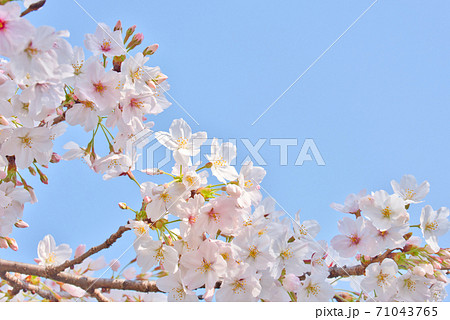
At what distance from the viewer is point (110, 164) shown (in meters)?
2.89

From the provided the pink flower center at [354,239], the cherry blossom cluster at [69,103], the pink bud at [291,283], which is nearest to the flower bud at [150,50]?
the cherry blossom cluster at [69,103]

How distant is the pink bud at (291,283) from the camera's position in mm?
2691

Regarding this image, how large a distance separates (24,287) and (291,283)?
1.72 m

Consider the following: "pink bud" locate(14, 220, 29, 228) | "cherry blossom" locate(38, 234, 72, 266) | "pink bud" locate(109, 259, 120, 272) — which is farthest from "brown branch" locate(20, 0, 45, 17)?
"pink bud" locate(109, 259, 120, 272)

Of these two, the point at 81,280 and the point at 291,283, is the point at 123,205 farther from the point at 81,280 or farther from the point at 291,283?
the point at 291,283

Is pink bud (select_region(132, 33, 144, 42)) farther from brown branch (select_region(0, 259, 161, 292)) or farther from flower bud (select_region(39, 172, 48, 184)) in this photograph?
brown branch (select_region(0, 259, 161, 292))

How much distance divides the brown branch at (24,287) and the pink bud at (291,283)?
148 cm

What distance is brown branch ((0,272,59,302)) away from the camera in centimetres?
290

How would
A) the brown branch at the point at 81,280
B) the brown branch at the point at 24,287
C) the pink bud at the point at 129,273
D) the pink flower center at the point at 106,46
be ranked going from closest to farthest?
1. the pink flower center at the point at 106,46
2. the brown branch at the point at 81,280
3. the brown branch at the point at 24,287
4. the pink bud at the point at 129,273

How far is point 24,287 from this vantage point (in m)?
2.95

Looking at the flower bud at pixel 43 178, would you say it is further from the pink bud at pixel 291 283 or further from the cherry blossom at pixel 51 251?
the pink bud at pixel 291 283

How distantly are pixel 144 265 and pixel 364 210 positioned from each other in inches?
56.1

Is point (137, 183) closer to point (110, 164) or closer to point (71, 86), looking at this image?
point (110, 164)

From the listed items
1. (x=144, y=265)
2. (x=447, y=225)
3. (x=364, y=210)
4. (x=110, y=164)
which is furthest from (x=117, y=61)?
(x=447, y=225)
